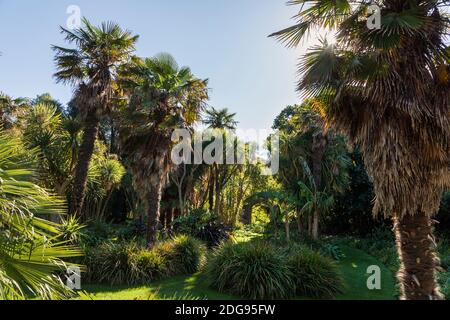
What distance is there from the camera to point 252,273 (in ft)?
33.3

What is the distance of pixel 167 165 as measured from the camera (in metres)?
14.1

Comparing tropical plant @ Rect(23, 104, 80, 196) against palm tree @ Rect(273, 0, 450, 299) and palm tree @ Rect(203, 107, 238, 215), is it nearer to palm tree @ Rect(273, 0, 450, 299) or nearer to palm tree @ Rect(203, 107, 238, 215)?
palm tree @ Rect(203, 107, 238, 215)

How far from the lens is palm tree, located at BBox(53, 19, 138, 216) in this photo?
14203mm

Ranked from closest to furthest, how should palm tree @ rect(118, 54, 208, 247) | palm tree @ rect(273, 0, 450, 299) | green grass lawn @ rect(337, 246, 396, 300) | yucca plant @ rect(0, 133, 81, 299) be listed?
yucca plant @ rect(0, 133, 81, 299) < palm tree @ rect(273, 0, 450, 299) < green grass lawn @ rect(337, 246, 396, 300) < palm tree @ rect(118, 54, 208, 247)

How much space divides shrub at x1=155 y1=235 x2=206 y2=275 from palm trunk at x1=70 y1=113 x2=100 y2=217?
413 cm

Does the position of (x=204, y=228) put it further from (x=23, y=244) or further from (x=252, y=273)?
(x=23, y=244)

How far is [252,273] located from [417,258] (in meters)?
5.26

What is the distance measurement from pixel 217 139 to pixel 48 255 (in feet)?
70.9

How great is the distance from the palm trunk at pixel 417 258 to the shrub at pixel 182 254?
8.43 meters

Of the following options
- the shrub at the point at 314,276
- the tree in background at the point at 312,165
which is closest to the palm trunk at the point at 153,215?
the shrub at the point at 314,276

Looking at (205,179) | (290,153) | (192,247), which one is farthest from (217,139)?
(192,247)

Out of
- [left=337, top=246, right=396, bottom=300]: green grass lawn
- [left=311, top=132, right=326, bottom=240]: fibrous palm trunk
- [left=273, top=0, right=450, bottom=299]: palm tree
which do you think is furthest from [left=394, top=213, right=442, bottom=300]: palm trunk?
[left=311, top=132, right=326, bottom=240]: fibrous palm trunk

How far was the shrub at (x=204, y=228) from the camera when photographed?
16.8m

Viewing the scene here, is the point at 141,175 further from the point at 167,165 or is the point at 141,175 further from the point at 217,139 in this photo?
the point at 217,139
